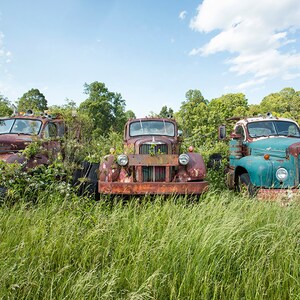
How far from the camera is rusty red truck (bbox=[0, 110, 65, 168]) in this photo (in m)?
5.63

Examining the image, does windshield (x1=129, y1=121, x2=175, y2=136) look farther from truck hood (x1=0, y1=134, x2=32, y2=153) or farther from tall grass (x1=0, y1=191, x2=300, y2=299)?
tall grass (x1=0, y1=191, x2=300, y2=299)

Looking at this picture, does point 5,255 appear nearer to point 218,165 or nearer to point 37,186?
point 37,186

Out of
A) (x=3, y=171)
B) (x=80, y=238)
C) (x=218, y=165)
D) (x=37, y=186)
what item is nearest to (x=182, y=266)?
(x=80, y=238)

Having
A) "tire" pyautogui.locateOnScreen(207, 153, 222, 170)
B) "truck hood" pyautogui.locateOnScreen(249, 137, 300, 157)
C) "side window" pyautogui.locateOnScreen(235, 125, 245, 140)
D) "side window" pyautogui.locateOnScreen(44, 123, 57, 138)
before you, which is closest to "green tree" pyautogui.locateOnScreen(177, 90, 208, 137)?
"tire" pyautogui.locateOnScreen(207, 153, 222, 170)

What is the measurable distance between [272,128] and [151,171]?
129 inches

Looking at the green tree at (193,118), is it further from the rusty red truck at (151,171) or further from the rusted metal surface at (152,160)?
the rusted metal surface at (152,160)

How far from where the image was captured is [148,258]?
2514mm

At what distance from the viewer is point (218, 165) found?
8297 mm

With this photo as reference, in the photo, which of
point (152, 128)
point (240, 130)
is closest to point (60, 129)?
point (152, 128)

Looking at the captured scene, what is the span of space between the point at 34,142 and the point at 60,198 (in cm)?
139

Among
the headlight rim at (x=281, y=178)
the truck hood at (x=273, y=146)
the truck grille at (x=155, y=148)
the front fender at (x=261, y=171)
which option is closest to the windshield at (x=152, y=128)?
the truck grille at (x=155, y=148)

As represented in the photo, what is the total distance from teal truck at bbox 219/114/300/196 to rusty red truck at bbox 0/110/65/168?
3.93m

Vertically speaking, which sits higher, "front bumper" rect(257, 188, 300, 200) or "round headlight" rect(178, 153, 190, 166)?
"round headlight" rect(178, 153, 190, 166)

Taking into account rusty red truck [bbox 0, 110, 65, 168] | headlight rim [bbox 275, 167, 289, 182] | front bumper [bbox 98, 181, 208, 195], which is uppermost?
rusty red truck [bbox 0, 110, 65, 168]
